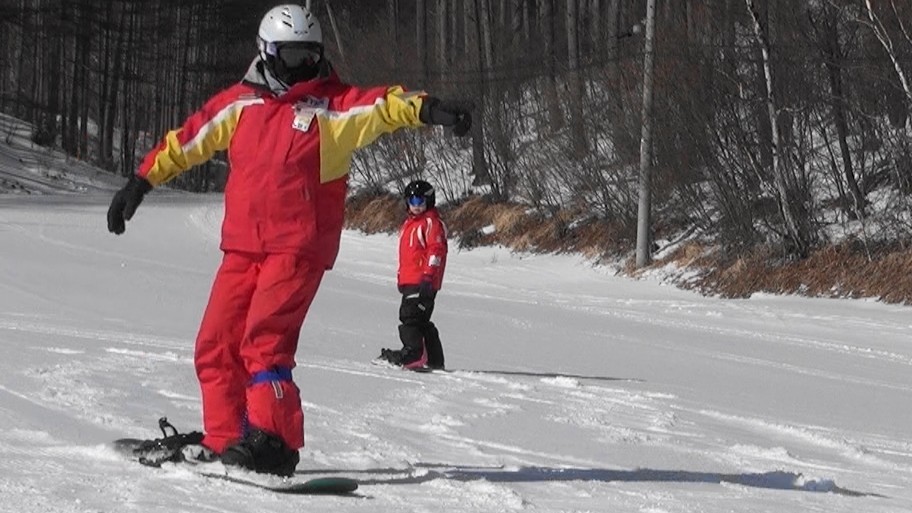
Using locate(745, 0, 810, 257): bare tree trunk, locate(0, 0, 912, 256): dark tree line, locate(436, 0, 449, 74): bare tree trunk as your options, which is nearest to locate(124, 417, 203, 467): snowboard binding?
locate(0, 0, 912, 256): dark tree line

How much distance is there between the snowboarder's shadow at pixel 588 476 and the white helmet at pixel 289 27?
1.60 m

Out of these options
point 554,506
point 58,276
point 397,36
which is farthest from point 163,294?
point 397,36

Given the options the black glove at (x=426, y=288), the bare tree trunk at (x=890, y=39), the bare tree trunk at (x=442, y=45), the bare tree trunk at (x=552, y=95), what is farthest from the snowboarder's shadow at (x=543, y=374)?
the bare tree trunk at (x=442, y=45)

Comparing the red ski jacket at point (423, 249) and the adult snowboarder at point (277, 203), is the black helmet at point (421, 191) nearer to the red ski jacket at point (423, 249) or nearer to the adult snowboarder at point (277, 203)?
the red ski jacket at point (423, 249)

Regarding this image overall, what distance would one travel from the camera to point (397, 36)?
38.2 m

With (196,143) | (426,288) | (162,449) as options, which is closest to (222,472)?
(162,449)

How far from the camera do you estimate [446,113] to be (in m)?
5.24

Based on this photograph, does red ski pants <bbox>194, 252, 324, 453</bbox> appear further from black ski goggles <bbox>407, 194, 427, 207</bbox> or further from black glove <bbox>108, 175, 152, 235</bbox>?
black ski goggles <bbox>407, 194, 427, 207</bbox>

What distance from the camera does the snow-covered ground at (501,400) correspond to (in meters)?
5.23

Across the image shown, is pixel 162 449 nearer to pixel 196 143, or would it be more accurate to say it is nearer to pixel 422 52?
pixel 196 143

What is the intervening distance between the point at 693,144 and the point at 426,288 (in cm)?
1173

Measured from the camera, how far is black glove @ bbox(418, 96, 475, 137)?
523 cm

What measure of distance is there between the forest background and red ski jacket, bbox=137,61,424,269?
421 inches

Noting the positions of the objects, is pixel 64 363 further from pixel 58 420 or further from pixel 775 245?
pixel 775 245
